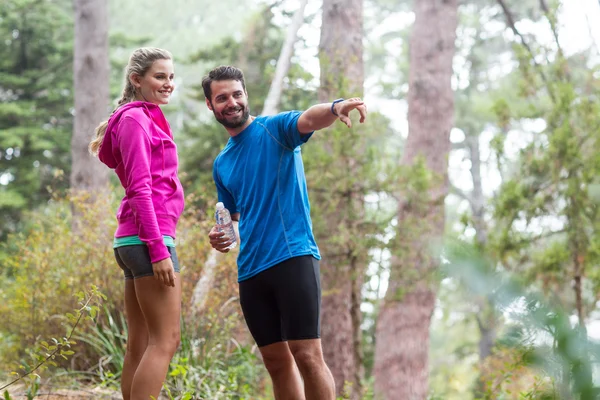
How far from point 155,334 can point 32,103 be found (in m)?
12.4

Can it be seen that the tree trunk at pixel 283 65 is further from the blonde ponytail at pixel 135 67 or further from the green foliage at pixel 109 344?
the blonde ponytail at pixel 135 67

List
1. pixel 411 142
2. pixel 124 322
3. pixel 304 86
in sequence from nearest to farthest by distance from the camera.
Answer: pixel 124 322 → pixel 304 86 → pixel 411 142

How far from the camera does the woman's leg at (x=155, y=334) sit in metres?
3.13

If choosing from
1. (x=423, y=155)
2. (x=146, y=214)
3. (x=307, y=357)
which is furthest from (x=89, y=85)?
(x=307, y=357)

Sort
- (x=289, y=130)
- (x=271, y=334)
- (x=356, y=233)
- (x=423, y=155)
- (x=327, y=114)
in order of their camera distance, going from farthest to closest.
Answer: (x=423, y=155) → (x=356, y=233) → (x=271, y=334) → (x=289, y=130) → (x=327, y=114)

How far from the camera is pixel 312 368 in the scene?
3.22 meters

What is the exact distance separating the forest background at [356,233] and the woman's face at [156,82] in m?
1.01

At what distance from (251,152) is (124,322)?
2.98 metres

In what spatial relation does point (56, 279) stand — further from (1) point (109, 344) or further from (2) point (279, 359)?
(2) point (279, 359)

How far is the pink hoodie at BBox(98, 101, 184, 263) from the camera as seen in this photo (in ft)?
10.1

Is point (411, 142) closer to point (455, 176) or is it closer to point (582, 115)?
point (582, 115)

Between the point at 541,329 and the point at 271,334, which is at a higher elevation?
the point at 541,329

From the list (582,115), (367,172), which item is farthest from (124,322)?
(582,115)

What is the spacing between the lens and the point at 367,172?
6.60 meters
